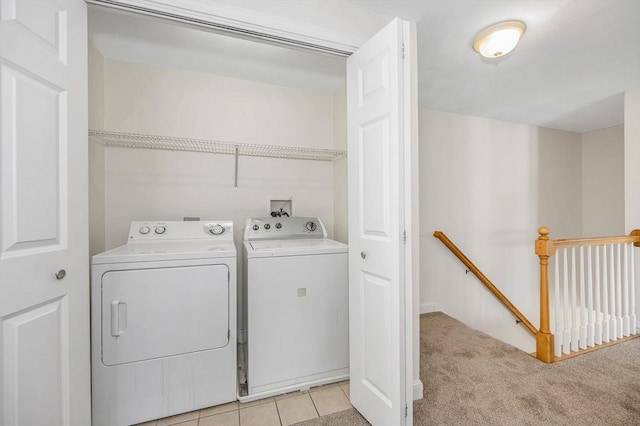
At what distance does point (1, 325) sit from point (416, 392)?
76.4 inches

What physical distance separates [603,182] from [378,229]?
→ 15.3 ft

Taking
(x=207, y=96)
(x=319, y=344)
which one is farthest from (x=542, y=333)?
(x=207, y=96)

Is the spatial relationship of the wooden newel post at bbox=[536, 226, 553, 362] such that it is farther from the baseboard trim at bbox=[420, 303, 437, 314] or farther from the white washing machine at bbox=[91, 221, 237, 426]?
the white washing machine at bbox=[91, 221, 237, 426]

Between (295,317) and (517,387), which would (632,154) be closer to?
(517,387)

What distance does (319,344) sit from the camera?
1787mm

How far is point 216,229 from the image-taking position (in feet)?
6.76

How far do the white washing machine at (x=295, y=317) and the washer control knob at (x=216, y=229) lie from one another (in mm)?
373

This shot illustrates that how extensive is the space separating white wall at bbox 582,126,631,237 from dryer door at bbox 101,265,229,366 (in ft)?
17.2

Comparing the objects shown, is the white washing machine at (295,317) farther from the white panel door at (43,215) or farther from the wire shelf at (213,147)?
the wire shelf at (213,147)

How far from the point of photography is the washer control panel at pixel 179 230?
1.90 m

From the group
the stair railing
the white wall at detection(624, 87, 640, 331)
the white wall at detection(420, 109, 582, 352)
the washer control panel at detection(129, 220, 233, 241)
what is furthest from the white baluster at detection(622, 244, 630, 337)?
the washer control panel at detection(129, 220, 233, 241)

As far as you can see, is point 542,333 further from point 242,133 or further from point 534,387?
point 242,133

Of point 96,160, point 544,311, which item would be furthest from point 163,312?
point 544,311

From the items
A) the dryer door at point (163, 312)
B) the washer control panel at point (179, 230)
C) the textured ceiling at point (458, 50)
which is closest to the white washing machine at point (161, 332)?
the dryer door at point (163, 312)
